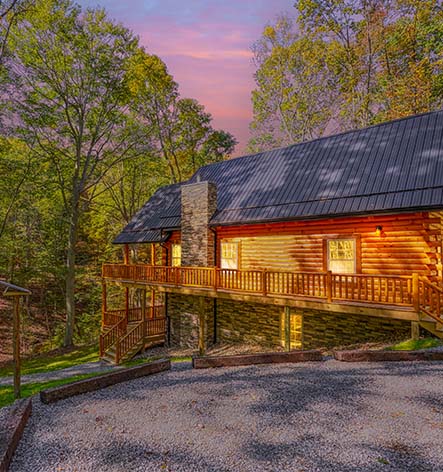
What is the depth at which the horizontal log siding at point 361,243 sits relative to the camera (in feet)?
35.1

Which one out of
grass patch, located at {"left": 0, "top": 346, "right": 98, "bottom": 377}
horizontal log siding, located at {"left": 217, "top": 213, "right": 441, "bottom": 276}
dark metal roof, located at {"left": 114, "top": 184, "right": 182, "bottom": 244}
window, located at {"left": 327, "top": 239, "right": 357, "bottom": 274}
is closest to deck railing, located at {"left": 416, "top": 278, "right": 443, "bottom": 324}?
horizontal log siding, located at {"left": 217, "top": 213, "right": 441, "bottom": 276}

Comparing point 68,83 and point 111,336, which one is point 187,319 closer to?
point 111,336

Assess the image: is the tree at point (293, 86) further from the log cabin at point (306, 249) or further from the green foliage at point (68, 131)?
the log cabin at point (306, 249)

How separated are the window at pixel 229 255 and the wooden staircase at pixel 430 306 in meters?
8.55

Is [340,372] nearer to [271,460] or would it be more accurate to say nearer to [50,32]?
[271,460]

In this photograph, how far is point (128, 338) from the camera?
54.8 feet

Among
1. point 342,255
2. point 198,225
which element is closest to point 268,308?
point 342,255

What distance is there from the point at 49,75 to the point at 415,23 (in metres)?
28.0

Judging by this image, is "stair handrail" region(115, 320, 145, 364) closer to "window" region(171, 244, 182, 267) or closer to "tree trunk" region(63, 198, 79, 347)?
"window" region(171, 244, 182, 267)

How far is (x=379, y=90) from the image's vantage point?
28219mm

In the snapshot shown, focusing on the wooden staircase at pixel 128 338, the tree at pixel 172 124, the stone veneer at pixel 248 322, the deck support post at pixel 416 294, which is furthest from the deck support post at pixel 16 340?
the tree at pixel 172 124

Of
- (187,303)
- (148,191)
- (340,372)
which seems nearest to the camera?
(340,372)

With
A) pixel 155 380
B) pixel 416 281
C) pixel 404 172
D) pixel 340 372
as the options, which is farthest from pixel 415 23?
pixel 155 380

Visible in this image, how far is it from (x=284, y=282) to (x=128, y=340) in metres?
9.27
